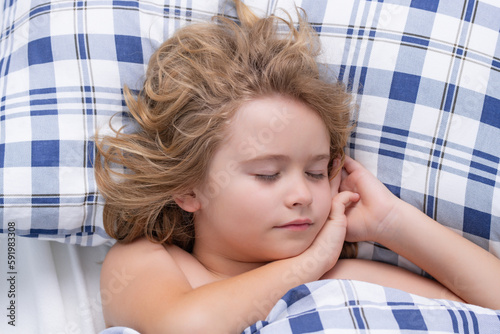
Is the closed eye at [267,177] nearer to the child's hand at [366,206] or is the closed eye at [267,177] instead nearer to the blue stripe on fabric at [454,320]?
the child's hand at [366,206]

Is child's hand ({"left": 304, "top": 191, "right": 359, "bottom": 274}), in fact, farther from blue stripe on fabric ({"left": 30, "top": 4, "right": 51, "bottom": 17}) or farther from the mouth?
blue stripe on fabric ({"left": 30, "top": 4, "right": 51, "bottom": 17})

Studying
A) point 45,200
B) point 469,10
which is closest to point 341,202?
point 469,10

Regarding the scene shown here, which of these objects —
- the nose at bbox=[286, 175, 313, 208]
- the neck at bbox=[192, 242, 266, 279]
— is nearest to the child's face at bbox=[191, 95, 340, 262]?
the nose at bbox=[286, 175, 313, 208]

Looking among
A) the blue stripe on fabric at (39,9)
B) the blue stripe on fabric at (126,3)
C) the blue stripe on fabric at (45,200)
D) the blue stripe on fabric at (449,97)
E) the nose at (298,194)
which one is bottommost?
the blue stripe on fabric at (45,200)

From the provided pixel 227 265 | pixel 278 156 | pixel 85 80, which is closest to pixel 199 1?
pixel 85 80

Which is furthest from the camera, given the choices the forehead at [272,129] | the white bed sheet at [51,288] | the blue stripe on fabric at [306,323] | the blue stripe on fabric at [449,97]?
the white bed sheet at [51,288]

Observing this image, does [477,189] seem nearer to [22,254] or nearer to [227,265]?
[227,265]

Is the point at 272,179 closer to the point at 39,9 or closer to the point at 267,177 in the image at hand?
the point at 267,177

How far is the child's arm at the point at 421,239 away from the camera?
113 cm

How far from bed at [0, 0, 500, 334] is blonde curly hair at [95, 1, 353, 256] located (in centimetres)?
5

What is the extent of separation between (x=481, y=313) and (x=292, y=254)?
1.31 ft

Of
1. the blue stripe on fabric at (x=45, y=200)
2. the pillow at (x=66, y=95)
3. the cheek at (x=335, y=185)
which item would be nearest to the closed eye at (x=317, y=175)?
the cheek at (x=335, y=185)

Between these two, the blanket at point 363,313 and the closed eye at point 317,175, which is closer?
the blanket at point 363,313

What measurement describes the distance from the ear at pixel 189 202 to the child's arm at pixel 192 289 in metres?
0.12
